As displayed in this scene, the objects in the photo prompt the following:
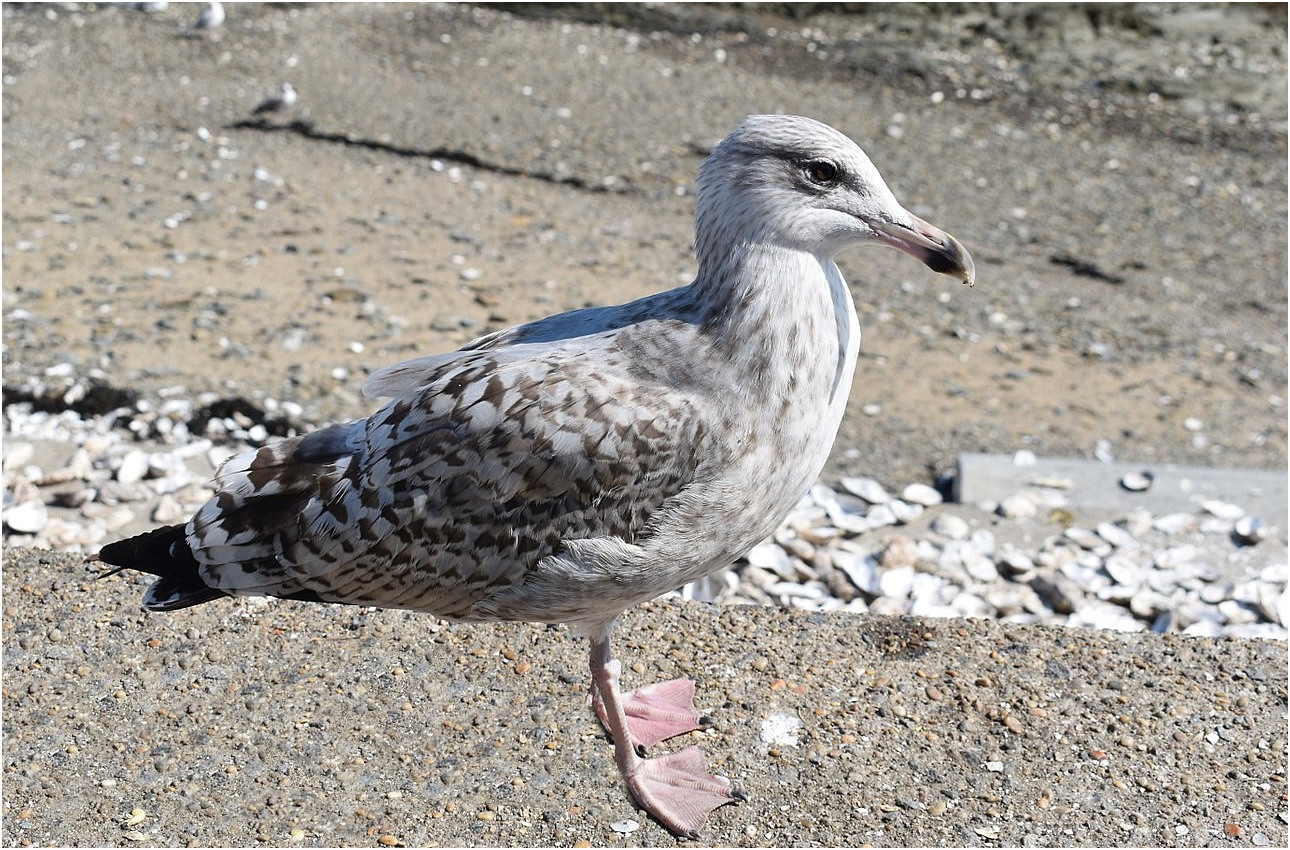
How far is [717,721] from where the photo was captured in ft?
14.4

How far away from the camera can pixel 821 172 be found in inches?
138

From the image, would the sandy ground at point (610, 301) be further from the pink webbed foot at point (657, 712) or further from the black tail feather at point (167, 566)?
the black tail feather at point (167, 566)

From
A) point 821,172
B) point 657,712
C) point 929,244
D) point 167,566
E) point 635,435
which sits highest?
point 821,172

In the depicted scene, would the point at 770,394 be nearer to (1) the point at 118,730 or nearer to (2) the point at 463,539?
(2) the point at 463,539

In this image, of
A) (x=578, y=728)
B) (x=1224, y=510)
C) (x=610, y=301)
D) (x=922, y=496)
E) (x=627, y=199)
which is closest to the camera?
(x=578, y=728)

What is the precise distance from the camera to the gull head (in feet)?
11.5

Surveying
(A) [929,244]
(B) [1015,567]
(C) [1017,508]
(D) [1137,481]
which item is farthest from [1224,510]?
(A) [929,244]

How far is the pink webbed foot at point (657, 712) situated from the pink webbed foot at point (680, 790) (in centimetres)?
12

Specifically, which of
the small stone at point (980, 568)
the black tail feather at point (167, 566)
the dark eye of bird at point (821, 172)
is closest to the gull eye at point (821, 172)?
the dark eye of bird at point (821, 172)

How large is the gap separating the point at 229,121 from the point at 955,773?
8448mm

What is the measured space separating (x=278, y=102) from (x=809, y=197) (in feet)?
26.3

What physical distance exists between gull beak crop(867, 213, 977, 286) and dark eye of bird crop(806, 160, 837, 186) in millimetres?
160

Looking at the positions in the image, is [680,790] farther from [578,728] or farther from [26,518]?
[26,518]

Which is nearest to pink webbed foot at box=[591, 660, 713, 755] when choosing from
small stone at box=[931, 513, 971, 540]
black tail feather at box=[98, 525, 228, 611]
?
black tail feather at box=[98, 525, 228, 611]
